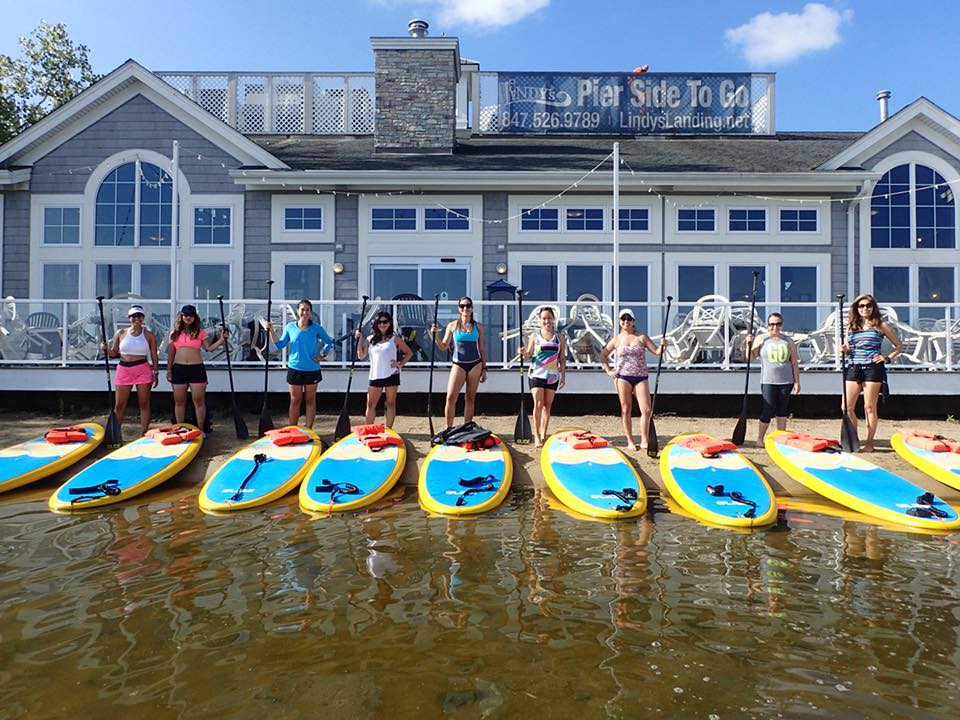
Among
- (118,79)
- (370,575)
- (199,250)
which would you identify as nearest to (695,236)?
(199,250)

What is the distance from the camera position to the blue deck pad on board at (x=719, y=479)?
536 cm

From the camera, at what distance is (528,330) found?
9.39m

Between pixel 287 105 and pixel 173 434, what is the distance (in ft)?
38.1

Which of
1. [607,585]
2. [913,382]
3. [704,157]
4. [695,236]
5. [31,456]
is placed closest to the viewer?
[607,585]

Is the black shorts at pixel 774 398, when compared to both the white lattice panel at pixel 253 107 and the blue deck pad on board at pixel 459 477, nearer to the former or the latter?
the blue deck pad on board at pixel 459 477

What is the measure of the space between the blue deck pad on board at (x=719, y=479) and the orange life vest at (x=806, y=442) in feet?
2.50

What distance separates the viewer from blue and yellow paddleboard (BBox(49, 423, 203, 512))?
5.61 meters

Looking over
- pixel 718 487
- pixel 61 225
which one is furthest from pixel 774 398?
pixel 61 225

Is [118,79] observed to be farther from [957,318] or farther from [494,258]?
[957,318]

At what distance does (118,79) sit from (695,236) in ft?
36.8

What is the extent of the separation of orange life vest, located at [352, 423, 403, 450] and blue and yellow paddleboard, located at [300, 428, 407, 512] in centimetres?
3

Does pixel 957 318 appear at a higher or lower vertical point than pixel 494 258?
lower

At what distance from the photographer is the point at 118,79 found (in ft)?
40.3

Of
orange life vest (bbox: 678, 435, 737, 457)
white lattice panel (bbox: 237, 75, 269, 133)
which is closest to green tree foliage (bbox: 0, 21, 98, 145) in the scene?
white lattice panel (bbox: 237, 75, 269, 133)
